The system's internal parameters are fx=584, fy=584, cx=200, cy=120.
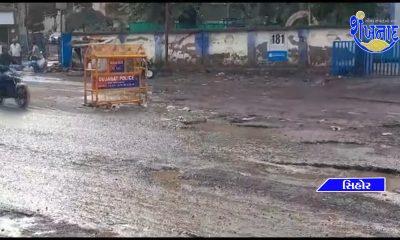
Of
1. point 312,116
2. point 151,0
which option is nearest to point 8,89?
point 312,116

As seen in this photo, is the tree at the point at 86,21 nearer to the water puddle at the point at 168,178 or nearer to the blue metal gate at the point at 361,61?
the blue metal gate at the point at 361,61

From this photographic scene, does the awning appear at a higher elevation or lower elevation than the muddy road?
higher

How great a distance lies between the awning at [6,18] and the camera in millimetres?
44000

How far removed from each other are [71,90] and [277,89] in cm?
696

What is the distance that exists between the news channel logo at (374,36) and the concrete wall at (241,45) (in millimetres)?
569

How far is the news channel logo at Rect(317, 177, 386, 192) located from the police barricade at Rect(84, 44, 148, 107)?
8943 millimetres

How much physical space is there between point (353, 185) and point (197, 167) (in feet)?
7.55

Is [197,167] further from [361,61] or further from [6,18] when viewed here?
[6,18]

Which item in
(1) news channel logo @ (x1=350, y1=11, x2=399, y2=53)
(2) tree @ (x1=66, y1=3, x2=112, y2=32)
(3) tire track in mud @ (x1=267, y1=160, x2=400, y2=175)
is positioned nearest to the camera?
(3) tire track in mud @ (x1=267, y1=160, x2=400, y2=175)

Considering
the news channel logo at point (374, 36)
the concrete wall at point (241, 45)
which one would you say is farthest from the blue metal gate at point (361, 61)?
the concrete wall at point (241, 45)

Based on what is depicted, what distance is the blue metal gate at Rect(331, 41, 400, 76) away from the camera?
2230 cm

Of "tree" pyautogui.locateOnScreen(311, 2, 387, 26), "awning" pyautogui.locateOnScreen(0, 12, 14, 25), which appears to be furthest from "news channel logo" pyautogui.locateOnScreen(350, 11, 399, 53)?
"awning" pyautogui.locateOnScreen(0, 12, 14, 25)

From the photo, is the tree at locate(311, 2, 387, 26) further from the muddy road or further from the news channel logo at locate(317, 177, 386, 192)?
the news channel logo at locate(317, 177, 386, 192)

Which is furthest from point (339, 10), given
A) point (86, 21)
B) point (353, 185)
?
point (353, 185)
